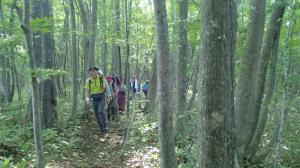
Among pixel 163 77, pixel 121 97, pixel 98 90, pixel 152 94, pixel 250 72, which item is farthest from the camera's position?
pixel 152 94

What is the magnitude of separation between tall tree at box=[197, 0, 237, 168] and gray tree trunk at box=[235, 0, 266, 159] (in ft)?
12.3

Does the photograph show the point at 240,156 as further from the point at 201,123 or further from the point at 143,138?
the point at 201,123

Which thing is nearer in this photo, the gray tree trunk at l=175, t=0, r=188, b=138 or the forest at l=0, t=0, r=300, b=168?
the forest at l=0, t=0, r=300, b=168

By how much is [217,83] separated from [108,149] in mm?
6326

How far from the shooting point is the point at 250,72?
7293 millimetres

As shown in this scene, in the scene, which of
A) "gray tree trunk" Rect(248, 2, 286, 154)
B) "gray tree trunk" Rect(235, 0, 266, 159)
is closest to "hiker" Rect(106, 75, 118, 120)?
"gray tree trunk" Rect(235, 0, 266, 159)

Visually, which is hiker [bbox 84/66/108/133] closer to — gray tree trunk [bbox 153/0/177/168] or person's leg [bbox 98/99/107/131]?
person's leg [bbox 98/99/107/131]

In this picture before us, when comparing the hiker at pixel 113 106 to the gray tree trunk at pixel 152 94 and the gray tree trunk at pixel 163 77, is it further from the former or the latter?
the gray tree trunk at pixel 163 77

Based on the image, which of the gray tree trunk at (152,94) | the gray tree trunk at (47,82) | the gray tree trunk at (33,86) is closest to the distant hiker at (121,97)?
the gray tree trunk at (152,94)

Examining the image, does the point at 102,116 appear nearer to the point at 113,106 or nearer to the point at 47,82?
the point at 47,82

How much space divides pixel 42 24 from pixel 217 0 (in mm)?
2328

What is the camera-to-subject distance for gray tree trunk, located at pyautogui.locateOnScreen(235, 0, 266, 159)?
7.11 metres

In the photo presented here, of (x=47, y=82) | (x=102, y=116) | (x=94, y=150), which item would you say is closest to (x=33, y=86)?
(x=94, y=150)

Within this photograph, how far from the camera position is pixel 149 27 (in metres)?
13.1
